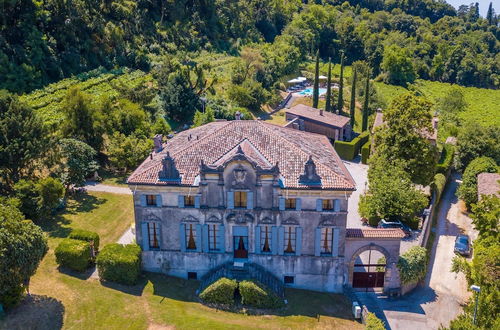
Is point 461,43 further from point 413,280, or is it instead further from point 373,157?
point 413,280

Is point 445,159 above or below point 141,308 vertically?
above

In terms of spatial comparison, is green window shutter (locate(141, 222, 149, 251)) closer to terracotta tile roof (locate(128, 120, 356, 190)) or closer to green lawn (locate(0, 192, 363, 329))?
green lawn (locate(0, 192, 363, 329))

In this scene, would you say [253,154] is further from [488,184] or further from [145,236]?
[488,184]

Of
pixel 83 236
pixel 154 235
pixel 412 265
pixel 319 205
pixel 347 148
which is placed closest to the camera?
pixel 319 205

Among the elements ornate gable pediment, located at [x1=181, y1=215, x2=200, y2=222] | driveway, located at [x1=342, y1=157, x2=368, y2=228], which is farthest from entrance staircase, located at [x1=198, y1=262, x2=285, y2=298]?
driveway, located at [x1=342, y1=157, x2=368, y2=228]

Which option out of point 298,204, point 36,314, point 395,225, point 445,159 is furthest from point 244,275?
point 445,159

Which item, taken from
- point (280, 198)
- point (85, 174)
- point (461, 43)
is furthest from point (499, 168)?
point (461, 43)
